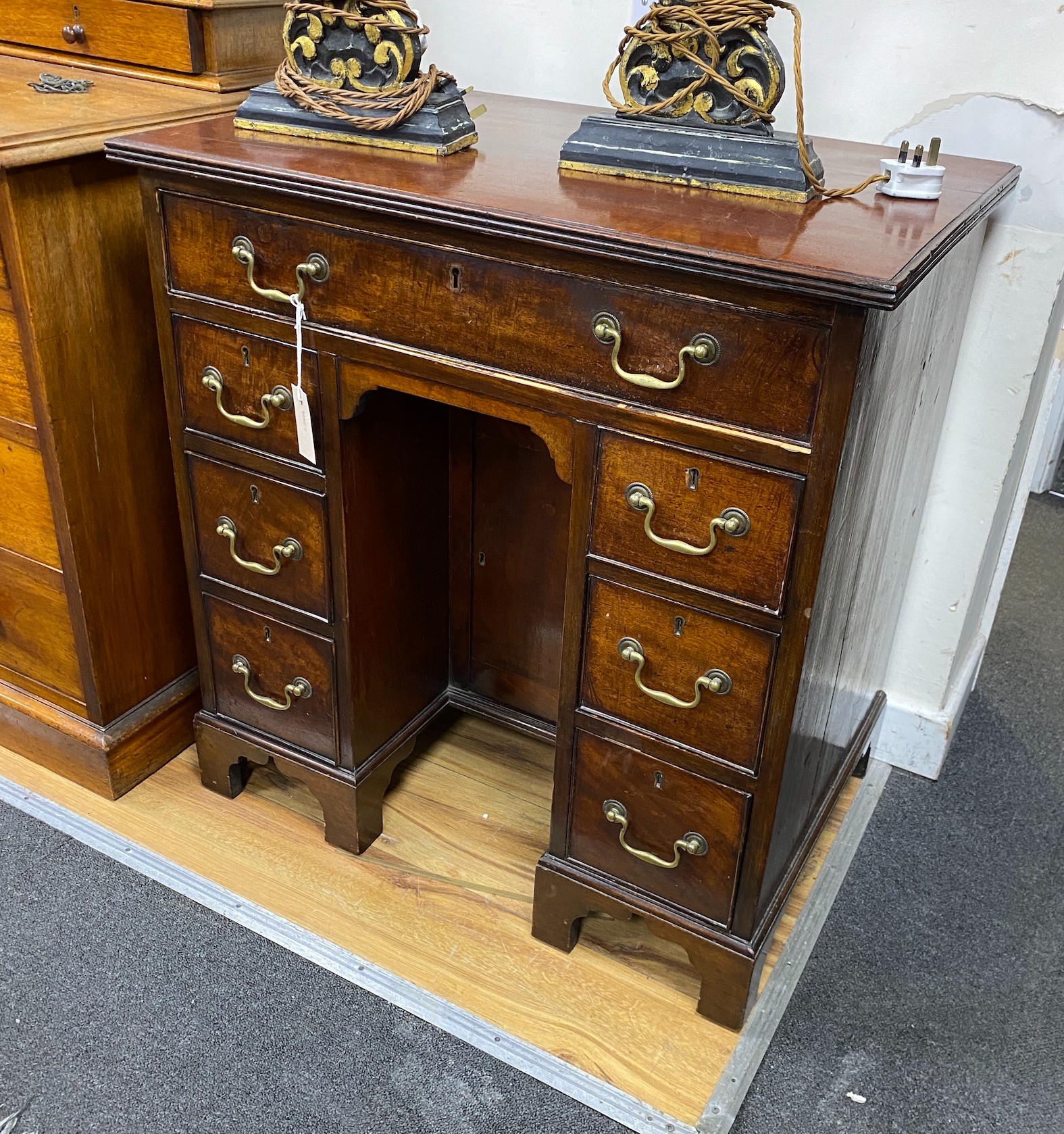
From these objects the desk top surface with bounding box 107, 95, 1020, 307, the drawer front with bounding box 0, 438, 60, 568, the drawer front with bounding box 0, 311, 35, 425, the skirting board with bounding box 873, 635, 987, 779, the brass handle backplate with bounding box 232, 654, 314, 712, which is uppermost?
the desk top surface with bounding box 107, 95, 1020, 307

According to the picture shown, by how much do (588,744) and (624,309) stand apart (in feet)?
1.83

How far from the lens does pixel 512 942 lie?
1.56 meters

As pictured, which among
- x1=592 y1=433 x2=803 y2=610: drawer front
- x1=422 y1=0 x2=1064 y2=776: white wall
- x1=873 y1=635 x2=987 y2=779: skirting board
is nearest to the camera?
x1=592 y1=433 x2=803 y2=610: drawer front

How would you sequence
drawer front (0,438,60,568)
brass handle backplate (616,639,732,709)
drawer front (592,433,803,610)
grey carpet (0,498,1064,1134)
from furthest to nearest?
drawer front (0,438,60,568)
grey carpet (0,498,1064,1134)
brass handle backplate (616,639,732,709)
drawer front (592,433,803,610)

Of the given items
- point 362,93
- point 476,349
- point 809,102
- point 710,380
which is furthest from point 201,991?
point 809,102

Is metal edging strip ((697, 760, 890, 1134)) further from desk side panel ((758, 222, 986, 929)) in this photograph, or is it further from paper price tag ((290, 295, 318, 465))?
paper price tag ((290, 295, 318, 465))

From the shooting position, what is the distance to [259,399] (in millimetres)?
1408

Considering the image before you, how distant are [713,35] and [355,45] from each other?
17.3 inches

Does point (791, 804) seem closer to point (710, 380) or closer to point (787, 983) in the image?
point (787, 983)

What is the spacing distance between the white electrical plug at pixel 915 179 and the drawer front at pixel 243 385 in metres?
0.71

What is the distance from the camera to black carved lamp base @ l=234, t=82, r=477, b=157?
1311mm

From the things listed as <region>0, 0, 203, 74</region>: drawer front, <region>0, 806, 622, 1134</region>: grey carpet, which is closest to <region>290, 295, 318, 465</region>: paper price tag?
<region>0, 0, 203, 74</region>: drawer front

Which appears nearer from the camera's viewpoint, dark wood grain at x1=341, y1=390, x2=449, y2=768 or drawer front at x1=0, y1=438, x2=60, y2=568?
dark wood grain at x1=341, y1=390, x2=449, y2=768

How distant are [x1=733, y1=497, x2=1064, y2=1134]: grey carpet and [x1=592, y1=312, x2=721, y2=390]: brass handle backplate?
90 centimetres
